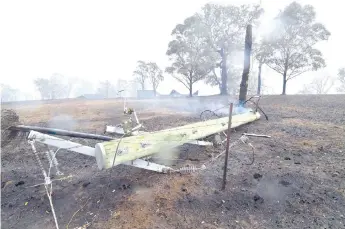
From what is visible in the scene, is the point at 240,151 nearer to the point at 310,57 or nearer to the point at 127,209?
the point at 127,209

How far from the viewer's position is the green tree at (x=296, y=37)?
73.3 ft

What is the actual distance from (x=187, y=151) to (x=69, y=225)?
391 centimetres

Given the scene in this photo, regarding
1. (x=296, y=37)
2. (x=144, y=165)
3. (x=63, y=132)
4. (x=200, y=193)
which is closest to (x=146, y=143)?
(x=144, y=165)

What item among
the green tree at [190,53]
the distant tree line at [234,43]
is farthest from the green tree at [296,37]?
the green tree at [190,53]

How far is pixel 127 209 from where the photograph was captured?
15.0 feet

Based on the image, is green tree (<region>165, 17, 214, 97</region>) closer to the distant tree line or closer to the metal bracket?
the distant tree line

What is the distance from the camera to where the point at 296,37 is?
2275 cm

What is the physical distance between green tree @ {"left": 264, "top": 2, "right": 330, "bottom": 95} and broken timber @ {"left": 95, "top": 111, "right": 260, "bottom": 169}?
19542 mm

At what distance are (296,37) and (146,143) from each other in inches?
908

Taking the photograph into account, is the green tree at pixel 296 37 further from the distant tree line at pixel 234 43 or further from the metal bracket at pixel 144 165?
the metal bracket at pixel 144 165

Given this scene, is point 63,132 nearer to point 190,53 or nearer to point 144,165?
point 144,165

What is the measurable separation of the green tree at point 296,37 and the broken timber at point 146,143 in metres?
19.5

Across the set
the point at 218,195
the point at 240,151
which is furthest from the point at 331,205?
the point at 240,151

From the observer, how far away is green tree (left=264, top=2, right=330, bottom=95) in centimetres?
2233
